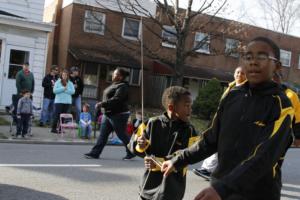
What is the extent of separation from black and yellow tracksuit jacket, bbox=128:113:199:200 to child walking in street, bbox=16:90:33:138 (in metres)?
8.83

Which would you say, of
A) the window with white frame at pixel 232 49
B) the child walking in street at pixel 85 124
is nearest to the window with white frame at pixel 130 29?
the window with white frame at pixel 232 49

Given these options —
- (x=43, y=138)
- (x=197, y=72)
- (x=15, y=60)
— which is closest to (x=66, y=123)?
(x=43, y=138)

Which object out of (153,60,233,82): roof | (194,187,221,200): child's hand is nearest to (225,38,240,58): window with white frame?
(153,60,233,82): roof

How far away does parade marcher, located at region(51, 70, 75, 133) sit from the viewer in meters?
13.9

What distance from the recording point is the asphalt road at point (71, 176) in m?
6.78

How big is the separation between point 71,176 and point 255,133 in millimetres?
5594

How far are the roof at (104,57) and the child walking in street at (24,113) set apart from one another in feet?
40.6

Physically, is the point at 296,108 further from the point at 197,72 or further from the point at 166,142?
the point at 197,72

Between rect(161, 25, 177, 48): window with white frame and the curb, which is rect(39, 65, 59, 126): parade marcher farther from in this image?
rect(161, 25, 177, 48): window with white frame

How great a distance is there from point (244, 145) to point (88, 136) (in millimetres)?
11512

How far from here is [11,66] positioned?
1853 centimetres

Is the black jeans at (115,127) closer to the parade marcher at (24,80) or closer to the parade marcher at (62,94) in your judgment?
the parade marcher at (62,94)

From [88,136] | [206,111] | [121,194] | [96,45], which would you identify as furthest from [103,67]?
[121,194]

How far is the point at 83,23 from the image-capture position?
2656 cm
